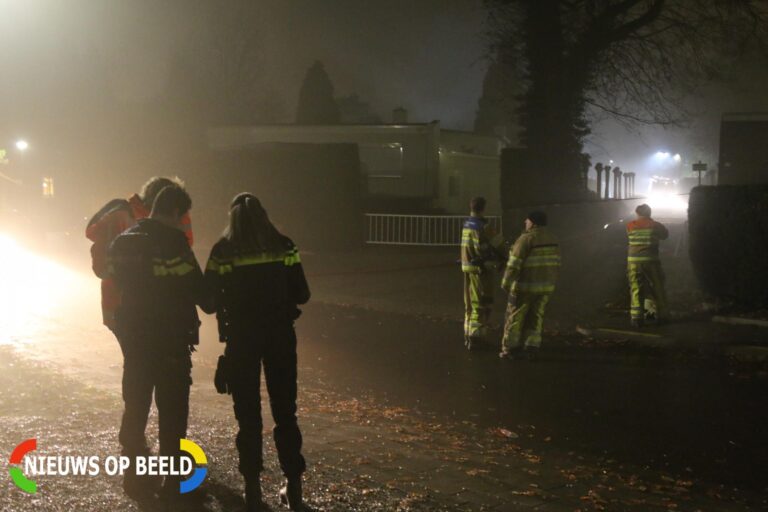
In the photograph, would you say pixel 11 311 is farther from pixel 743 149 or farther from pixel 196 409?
pixel 743 149

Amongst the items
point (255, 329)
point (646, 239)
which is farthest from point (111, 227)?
point (646, 239)

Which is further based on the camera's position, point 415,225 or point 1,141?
point 1,141

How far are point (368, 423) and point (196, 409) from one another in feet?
4.82

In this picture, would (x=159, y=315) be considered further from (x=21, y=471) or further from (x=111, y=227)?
(x=21, y=471)

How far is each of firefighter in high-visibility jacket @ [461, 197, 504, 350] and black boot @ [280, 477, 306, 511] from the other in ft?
19.3

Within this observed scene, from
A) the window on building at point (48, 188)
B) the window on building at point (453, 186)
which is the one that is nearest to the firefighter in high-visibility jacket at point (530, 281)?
the window on building at point (453, 186)

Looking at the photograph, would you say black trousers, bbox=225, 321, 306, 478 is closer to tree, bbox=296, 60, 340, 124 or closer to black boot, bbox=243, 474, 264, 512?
black boot, bbox=243, 474, 264, 512

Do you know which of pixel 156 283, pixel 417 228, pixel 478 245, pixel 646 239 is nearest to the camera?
pixel 156 283

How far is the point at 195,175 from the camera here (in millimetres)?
25922

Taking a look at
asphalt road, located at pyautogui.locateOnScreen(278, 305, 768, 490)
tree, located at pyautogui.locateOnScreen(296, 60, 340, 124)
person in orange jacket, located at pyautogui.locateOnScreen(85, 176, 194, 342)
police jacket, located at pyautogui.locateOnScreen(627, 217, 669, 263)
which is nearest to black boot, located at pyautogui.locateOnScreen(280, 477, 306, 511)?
person in orange jacket, located at pyautogui.locateOnScreen(85, 176, 194, 342)

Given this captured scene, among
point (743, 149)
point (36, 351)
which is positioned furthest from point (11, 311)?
point (743, 149)

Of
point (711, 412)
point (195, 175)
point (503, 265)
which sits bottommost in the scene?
point (711, 412)

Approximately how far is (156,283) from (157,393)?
0.67 m

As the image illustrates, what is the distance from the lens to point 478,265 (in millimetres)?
10375
